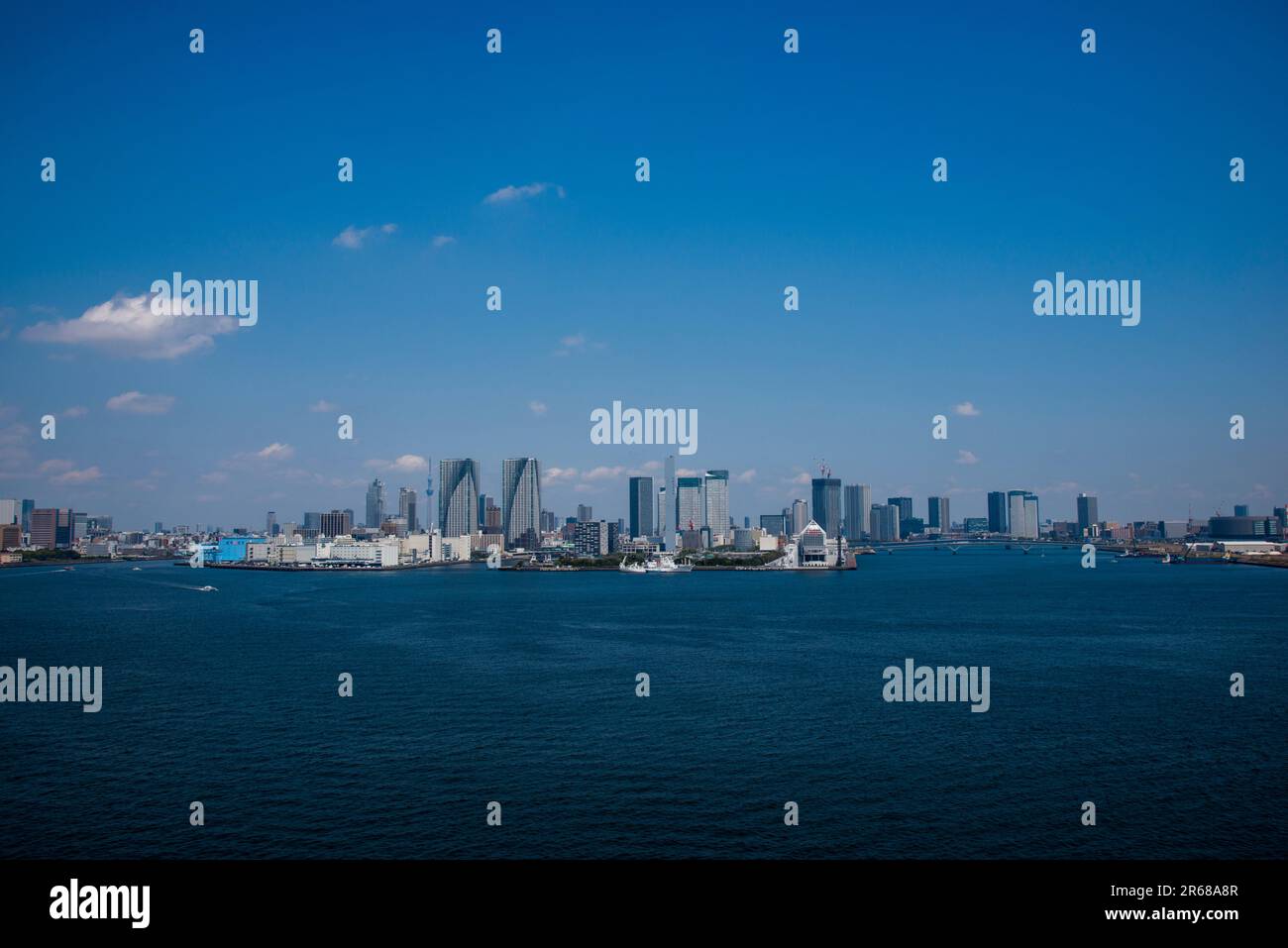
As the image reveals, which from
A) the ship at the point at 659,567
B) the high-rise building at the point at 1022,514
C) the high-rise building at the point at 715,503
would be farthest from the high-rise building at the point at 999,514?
the ship at the point at 659,567

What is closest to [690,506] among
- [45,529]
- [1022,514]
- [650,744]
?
Answer: [1022,514]

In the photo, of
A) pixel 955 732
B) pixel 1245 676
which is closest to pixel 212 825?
pixel 955 732

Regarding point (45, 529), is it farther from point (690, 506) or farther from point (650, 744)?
point (650, 744)

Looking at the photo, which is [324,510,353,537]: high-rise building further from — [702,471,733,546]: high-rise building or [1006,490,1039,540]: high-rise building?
[1006,490,1039,540]: high-rise building
